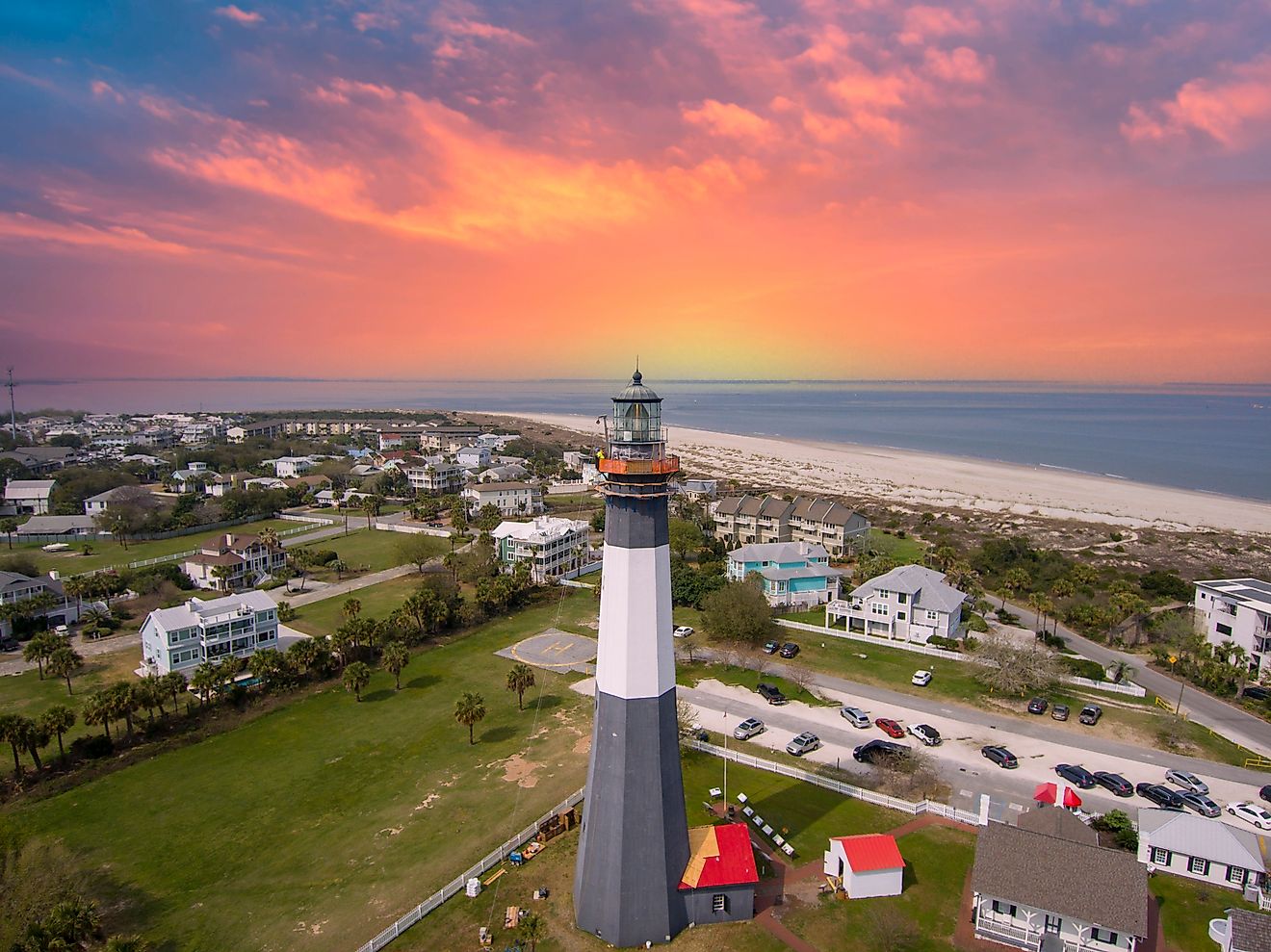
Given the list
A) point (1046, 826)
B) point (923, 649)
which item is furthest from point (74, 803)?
point (923, 649)

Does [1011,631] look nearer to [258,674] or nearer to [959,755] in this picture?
[959,755]

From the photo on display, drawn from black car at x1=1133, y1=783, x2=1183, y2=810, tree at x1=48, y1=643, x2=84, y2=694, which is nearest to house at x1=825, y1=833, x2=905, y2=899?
black car at x1=1133, y1=783, x2=1183, y2=810

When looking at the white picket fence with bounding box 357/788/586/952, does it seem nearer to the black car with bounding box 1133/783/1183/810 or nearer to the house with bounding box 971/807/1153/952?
the house with bounding box 971/807/1153/952

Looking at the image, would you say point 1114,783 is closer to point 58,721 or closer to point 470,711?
point 470,711

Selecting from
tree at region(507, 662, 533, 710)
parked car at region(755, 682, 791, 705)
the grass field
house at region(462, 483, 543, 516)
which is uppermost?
house at region(462, 483, 543, 516)

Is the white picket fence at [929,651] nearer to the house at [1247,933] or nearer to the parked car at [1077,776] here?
the parked car at [1077,776]

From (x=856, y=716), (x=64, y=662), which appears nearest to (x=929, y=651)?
(x=856, y=716)
